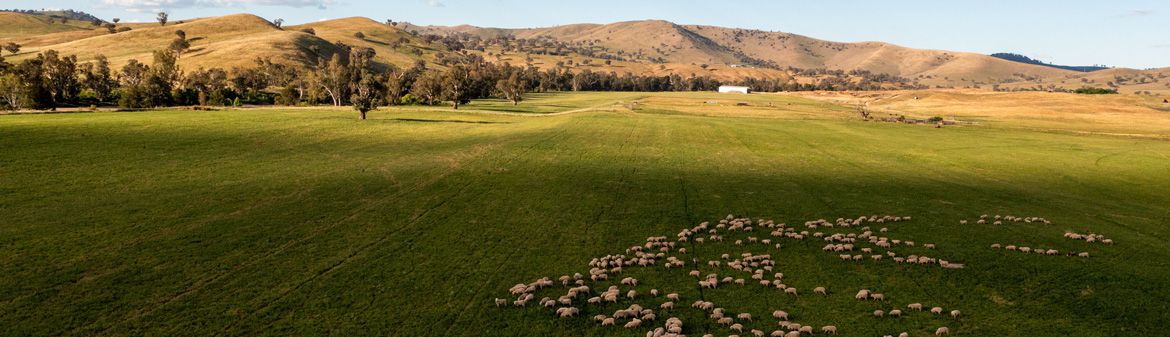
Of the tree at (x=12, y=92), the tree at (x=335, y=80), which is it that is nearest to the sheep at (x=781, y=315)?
the tree at (x=12, y=92)

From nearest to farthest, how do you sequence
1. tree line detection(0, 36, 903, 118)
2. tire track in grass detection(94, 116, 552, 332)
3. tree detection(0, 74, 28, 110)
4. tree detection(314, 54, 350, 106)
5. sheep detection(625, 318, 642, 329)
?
sheep detection(625, 318, 642, 329)
tire track in grass detection(94, 116, 552, 332)
tree detection(0, 74, 28, 110)
tree line detection(0, 36, 903, 118)
tree detection(314, 54, 350, 106)

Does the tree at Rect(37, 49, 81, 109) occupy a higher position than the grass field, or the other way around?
the tree at Rect(37, 49, 81, 109)

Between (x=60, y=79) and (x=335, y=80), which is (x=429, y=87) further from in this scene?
(x=60, y=79)

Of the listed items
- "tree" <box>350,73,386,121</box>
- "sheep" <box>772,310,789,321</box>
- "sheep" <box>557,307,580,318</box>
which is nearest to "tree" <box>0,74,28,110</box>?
"tree" <box>350,73,386,121</box>

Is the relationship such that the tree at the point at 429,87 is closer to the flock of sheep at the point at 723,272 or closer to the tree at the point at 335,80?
the tree at the point at 335,80

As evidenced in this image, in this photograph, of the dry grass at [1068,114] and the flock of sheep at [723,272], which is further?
the dry grass at [1068,114]

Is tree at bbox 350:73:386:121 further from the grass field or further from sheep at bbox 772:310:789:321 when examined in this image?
sheep at bbox 772:310:789:321
